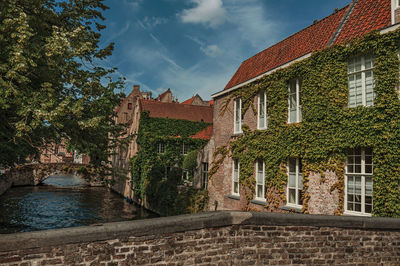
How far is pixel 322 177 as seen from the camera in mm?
10539

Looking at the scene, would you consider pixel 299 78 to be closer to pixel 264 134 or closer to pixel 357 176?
pixel 264 134

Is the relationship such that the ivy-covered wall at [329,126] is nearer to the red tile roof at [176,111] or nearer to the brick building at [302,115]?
the brick building at [302,115]

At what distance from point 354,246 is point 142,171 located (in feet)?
70.2

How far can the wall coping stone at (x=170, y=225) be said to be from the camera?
418 cm

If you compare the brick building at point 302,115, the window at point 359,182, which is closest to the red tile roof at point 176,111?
the brick building at point 302,115

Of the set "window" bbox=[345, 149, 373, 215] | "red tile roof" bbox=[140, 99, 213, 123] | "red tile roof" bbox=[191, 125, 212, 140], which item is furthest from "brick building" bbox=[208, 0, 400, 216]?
"red tile roof" bbox=[140, 99, 213, 123]

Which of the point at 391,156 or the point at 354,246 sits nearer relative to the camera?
the point at 354,246

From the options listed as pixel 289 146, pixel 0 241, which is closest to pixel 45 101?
pixel 0 241

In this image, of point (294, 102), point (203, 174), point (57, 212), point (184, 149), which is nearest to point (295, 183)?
point (294, 102)

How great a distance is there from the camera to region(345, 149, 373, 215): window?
9.39 metres

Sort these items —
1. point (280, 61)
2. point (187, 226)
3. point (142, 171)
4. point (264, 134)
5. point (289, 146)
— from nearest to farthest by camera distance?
point (187, 226)
point (289, 146)
point (264, 134)
point (280, 61)
point (142, 171)

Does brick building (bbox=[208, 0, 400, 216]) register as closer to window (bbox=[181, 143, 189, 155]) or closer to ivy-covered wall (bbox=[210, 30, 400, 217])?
ivy-covered wall (bbox=[210, 30, 400, 217])

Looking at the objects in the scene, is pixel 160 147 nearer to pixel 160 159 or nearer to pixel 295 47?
pixel 160 159

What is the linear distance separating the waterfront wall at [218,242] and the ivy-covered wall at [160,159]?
15.4 m
